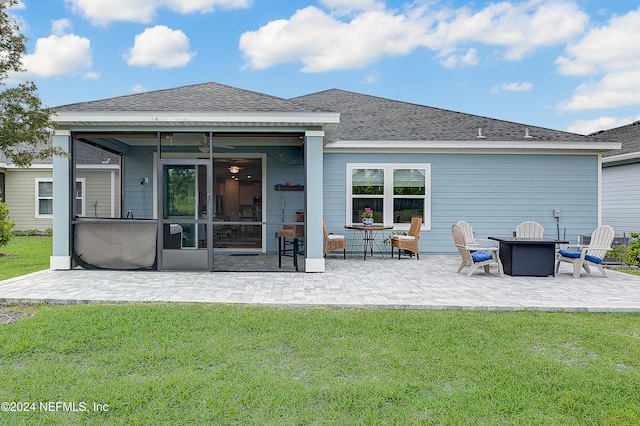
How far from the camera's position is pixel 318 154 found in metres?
7.20

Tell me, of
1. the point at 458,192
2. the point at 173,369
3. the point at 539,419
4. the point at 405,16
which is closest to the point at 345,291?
the point at 173,369

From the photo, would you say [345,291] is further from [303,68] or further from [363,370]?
[303,68]

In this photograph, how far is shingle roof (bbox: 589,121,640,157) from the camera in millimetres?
11602

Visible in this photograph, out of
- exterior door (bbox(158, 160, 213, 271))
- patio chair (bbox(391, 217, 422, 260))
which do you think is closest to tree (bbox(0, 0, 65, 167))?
exterior door (bbox(158, 160, 213, 271))

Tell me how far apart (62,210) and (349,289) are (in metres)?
5.21

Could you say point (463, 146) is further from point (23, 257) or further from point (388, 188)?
point (23, 257)

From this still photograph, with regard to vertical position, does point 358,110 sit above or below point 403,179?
above

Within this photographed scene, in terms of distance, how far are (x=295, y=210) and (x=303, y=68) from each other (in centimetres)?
1126

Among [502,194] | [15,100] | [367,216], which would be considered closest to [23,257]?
[15,100]

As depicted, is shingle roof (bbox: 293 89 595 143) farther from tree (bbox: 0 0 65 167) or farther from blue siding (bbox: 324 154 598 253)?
tree (bbox: 0 0 65 167)

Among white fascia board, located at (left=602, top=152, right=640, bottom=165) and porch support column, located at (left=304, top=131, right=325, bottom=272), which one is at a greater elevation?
white fascia board, located at (left=602, top=152, right=640, bottom=165)

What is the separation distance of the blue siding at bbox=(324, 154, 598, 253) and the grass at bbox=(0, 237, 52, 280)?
20.2 feet

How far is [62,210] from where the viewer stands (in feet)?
23.6

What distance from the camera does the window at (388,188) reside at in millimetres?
9961
